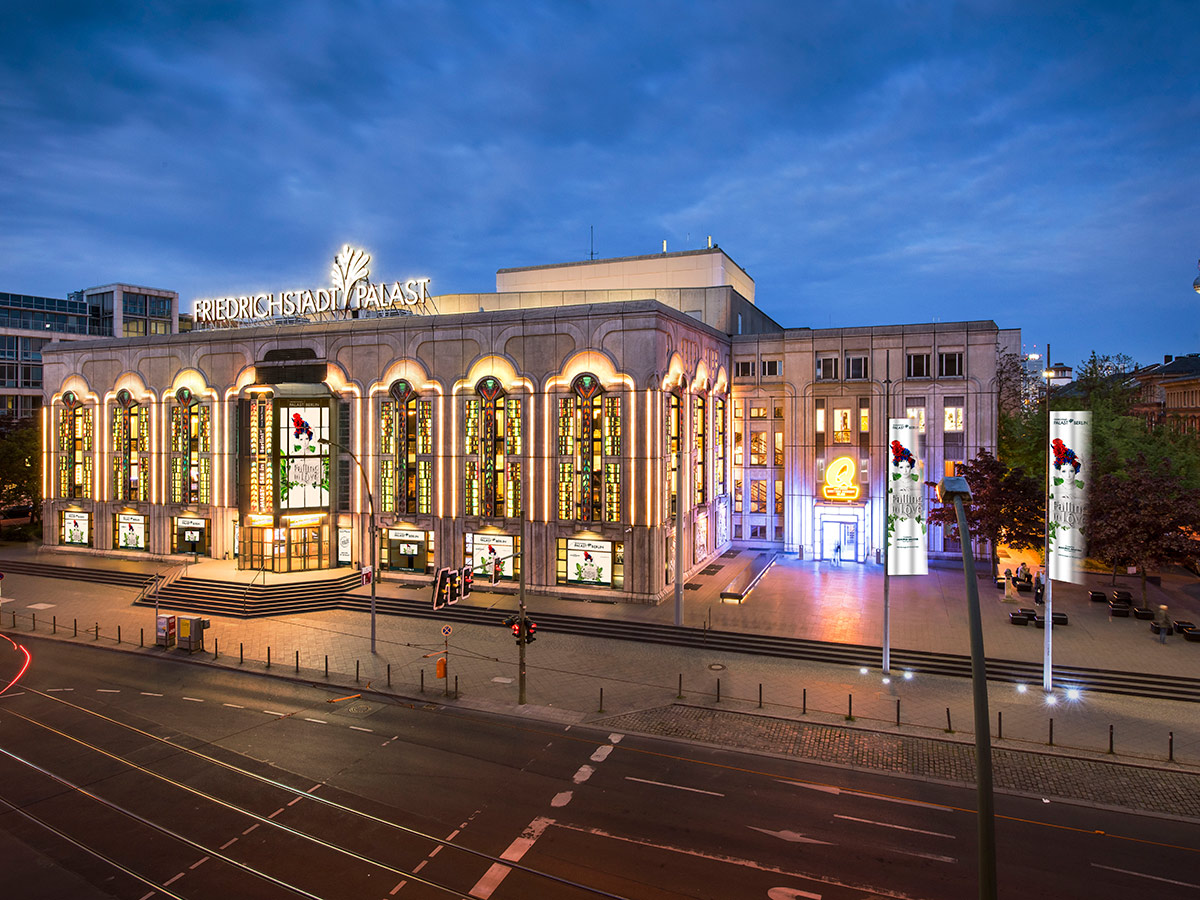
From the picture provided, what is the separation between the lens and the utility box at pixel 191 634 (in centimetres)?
3456

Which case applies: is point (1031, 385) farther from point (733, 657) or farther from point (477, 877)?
point (477, 877)

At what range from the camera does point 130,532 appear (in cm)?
5688

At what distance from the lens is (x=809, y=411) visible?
57031 mm

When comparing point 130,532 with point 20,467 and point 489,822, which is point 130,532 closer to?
point 20,467

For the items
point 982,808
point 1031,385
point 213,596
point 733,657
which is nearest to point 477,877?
point 982,808

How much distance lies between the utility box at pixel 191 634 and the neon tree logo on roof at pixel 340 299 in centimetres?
2482

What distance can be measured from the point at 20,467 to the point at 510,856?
7830cm

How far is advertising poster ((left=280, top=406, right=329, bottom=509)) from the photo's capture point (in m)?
48.2

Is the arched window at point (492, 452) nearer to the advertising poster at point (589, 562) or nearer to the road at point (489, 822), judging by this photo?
the advertising poster at point (589, 562)

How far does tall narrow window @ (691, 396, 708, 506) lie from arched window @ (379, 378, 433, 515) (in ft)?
59.2

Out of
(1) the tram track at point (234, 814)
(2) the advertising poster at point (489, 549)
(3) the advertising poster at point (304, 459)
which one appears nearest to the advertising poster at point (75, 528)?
(3) the advertising poster at point (304, 459)

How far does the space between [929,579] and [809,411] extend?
52.0ft

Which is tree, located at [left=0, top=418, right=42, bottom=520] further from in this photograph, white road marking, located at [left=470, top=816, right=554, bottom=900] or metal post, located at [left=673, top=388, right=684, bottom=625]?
white road marking, located at [left=470, top=816, right=554, bottom=900]

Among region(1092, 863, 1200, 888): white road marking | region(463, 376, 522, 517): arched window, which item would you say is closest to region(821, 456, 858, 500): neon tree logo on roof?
region(463, 376, 522, 517): arched window
